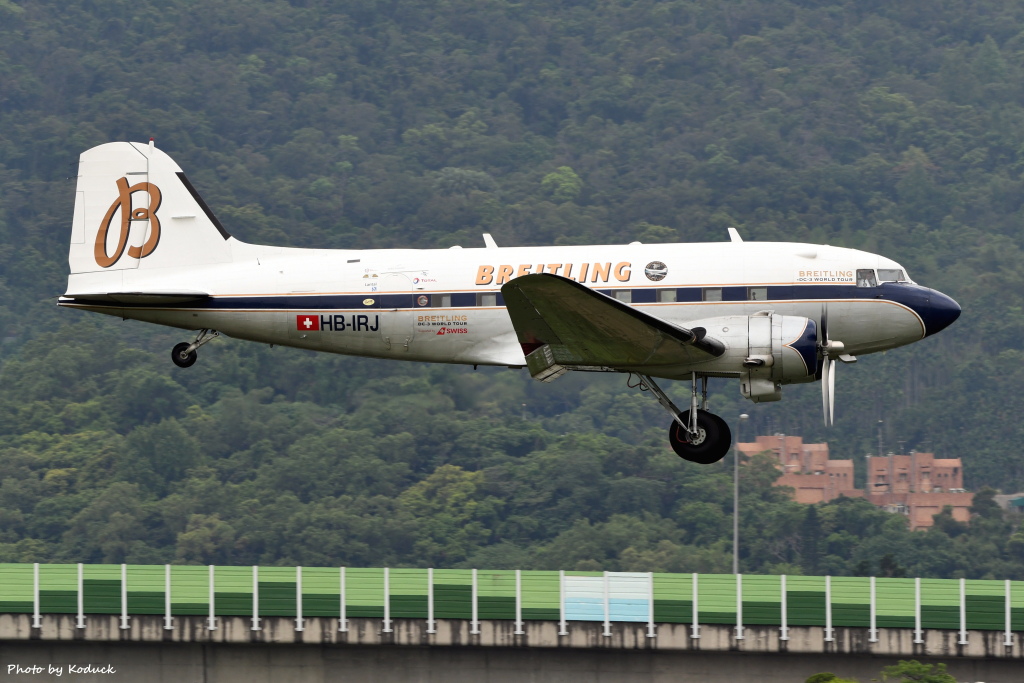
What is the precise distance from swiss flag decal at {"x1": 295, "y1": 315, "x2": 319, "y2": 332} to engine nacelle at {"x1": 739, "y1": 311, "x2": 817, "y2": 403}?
8.40 metres

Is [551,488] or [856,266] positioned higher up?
[856,266]

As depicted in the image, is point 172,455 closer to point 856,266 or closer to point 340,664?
point 340,664

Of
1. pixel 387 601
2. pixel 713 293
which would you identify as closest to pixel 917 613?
pixel 387 601

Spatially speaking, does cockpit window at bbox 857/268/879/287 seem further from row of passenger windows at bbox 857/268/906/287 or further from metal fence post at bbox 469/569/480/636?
metal fence post at bbox 469/569/480/636

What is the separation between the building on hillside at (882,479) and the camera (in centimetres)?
11394

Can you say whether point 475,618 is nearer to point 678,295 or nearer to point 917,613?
point 917,613

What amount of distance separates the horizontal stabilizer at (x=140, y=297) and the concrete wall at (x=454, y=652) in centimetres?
1502

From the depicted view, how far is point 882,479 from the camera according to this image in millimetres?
122000

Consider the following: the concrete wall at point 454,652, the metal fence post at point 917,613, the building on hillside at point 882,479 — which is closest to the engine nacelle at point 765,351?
the concrete wall at point 454,652

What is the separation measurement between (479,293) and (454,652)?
16.4 metres

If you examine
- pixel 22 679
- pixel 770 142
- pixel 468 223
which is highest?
pixel 770 142

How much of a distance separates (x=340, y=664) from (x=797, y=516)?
64906 mm

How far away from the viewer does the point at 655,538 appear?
99.1m

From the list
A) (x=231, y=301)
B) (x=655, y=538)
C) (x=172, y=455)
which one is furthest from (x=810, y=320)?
(x=172, y=455)
